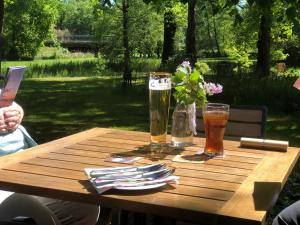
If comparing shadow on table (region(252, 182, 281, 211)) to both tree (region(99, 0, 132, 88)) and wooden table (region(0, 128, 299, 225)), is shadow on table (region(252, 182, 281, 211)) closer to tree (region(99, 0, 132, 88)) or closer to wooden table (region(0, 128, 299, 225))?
wooden table (region(0, 128, 299, 225))

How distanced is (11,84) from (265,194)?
1422 mm

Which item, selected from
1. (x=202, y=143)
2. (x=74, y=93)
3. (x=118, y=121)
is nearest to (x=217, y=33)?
(x=74, y=93)

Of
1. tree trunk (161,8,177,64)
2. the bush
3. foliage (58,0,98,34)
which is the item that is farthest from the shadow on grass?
foliage (58,0,98,34)

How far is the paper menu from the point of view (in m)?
2.52

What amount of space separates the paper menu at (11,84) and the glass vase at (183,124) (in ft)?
2.67

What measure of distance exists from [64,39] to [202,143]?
68.1 metres

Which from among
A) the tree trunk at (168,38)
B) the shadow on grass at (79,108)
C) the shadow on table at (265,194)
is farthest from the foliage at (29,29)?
the shadow on table at (265,194)

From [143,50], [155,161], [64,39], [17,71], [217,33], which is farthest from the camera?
[64,39]

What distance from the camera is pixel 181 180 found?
6.24 ft

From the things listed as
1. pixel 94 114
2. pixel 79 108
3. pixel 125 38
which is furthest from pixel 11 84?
pixel 125 38

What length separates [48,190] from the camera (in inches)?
70.0

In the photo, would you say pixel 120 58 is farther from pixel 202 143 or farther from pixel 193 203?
pixel 193 203

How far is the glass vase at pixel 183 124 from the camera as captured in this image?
2.41 metres

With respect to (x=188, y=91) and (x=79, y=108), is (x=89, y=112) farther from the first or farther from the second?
(x=188, y=91)
